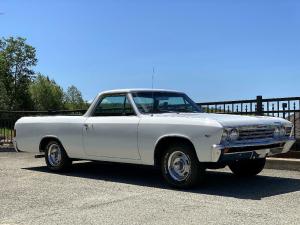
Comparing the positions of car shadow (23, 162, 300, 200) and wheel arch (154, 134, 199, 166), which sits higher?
wheel arch (154, 134, 199, 166)

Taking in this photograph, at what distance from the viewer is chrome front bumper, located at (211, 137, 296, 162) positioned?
25.9ft

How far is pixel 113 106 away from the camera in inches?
388

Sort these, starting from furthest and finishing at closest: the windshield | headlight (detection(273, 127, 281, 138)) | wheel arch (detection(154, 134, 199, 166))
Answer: the windshield < headlight (detection(273, 127, 281, 138)) < wheel arch (detection(154, 134, 199, 166))

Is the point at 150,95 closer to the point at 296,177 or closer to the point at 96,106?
the point at 96,106

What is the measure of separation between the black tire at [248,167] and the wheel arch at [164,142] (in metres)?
1.55

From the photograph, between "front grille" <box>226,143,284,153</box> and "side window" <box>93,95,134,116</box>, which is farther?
"side window" <box>93,95,134,116</box>

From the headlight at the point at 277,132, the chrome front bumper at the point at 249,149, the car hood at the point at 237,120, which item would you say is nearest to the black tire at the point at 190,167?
the chrome front bumper at the point at 249,149

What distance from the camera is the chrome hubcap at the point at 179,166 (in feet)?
27.5

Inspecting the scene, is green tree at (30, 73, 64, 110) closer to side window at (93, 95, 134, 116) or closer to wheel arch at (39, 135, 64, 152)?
wheel arch at (39, 135, 64, 152)

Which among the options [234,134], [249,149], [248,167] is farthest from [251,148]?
[248,167]

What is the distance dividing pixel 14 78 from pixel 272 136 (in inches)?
3850

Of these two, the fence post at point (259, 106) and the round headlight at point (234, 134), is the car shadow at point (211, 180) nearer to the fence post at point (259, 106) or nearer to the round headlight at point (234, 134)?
the round headlight at point (234, 134)

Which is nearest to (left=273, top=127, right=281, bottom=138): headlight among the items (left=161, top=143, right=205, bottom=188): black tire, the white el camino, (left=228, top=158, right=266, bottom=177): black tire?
the white el camino

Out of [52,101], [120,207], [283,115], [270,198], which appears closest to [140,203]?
[120,207]
